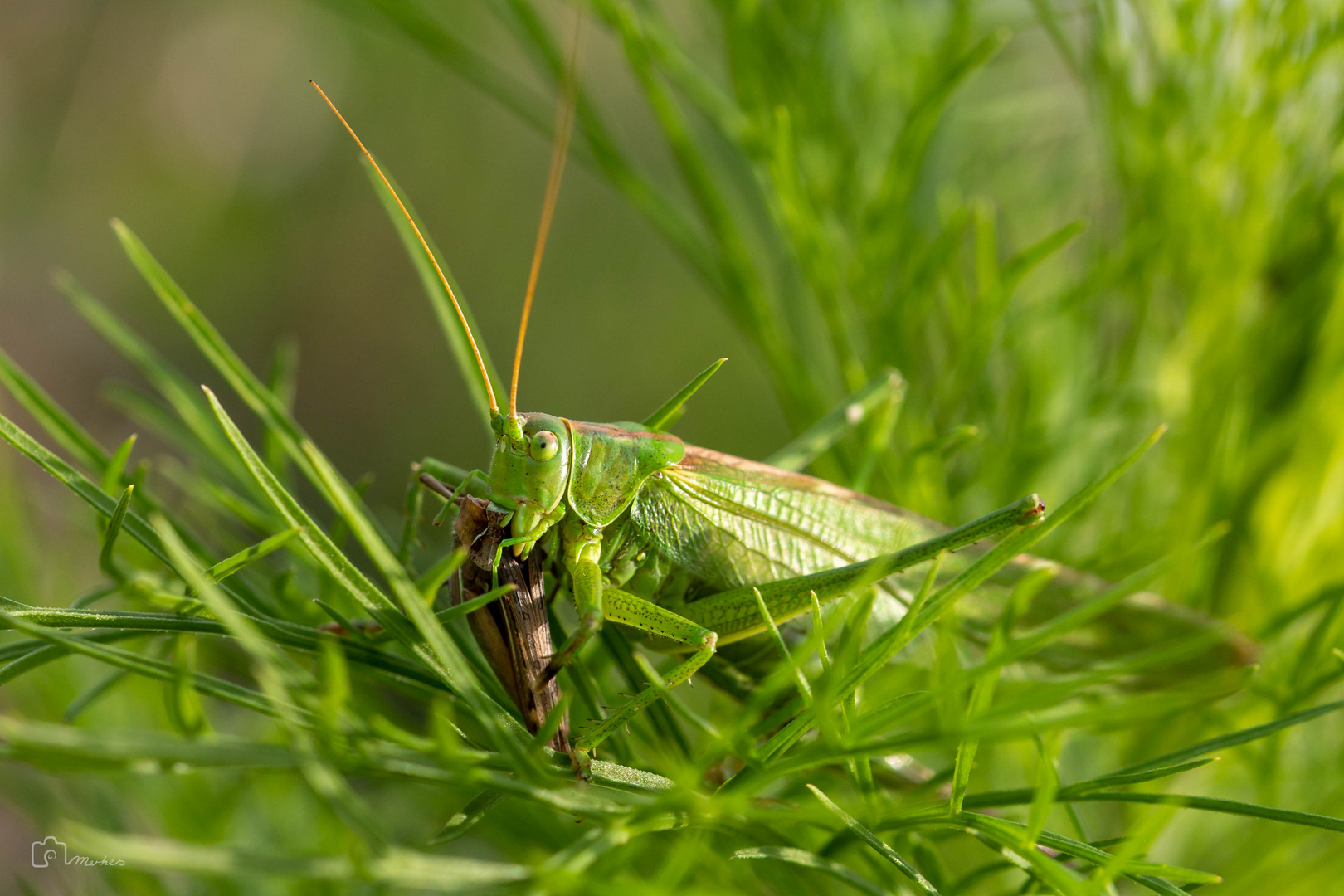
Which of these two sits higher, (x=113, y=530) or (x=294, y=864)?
(x=113, y=530)

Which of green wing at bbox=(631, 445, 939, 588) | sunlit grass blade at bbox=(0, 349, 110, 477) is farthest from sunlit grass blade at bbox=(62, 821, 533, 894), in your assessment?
green wing at bbox=(631, 445, 939, 588)

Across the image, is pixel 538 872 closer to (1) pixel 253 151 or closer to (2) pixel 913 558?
(2) pixel 913 558

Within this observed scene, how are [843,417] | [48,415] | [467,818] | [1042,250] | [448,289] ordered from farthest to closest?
[843,417] < [1042,250] < [448,289] < [48,415] < [467,818]

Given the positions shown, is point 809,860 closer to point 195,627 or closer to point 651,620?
point 651,620

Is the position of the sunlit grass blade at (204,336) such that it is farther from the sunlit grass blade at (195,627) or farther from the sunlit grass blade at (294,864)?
the sunlit grass blade at (294,864)

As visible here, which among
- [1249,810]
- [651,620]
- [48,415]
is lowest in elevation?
[1249,810]

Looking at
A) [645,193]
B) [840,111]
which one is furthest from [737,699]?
[840,111]

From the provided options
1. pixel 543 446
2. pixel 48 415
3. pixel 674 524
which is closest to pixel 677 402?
pixel 543 446
